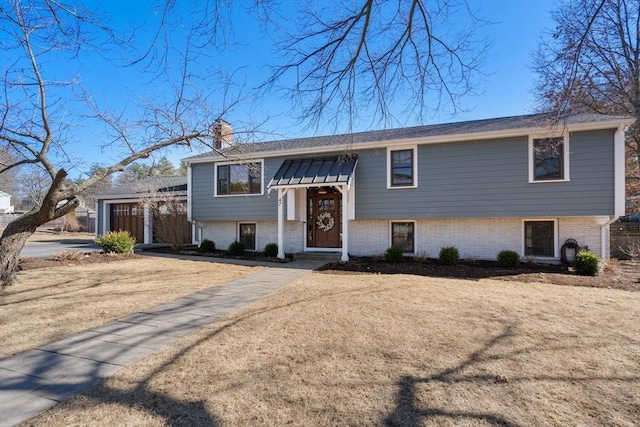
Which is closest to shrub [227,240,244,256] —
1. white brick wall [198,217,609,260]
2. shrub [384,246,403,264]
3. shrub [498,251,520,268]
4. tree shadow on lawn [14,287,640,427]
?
white brick wall [198,217,609,260]

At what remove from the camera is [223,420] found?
2.50m

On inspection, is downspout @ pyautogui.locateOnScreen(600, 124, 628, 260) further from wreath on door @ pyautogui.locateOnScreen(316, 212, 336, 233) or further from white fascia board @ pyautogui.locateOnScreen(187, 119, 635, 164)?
wreath on door @ pyautogui.locateOnScreen(316, 212, 336, 233)

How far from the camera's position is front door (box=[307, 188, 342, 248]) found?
13.0m

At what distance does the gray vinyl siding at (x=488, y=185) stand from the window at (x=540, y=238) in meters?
0.87

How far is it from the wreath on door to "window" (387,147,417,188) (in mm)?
2688

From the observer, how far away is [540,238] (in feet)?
35.6

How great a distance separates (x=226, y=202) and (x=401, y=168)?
23.2 feet

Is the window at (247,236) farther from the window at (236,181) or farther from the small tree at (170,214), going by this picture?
the small tree at (170,214)

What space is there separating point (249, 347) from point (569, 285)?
772 centimetres

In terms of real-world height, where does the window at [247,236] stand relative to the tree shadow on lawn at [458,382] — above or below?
above

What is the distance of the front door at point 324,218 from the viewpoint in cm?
1303

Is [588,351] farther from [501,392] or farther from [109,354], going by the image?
[109,354]

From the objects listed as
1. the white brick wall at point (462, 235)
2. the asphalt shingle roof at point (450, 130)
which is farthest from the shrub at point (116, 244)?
the white brick wall at point (462, 235)

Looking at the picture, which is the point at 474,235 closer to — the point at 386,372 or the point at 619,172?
the point at 619,172
